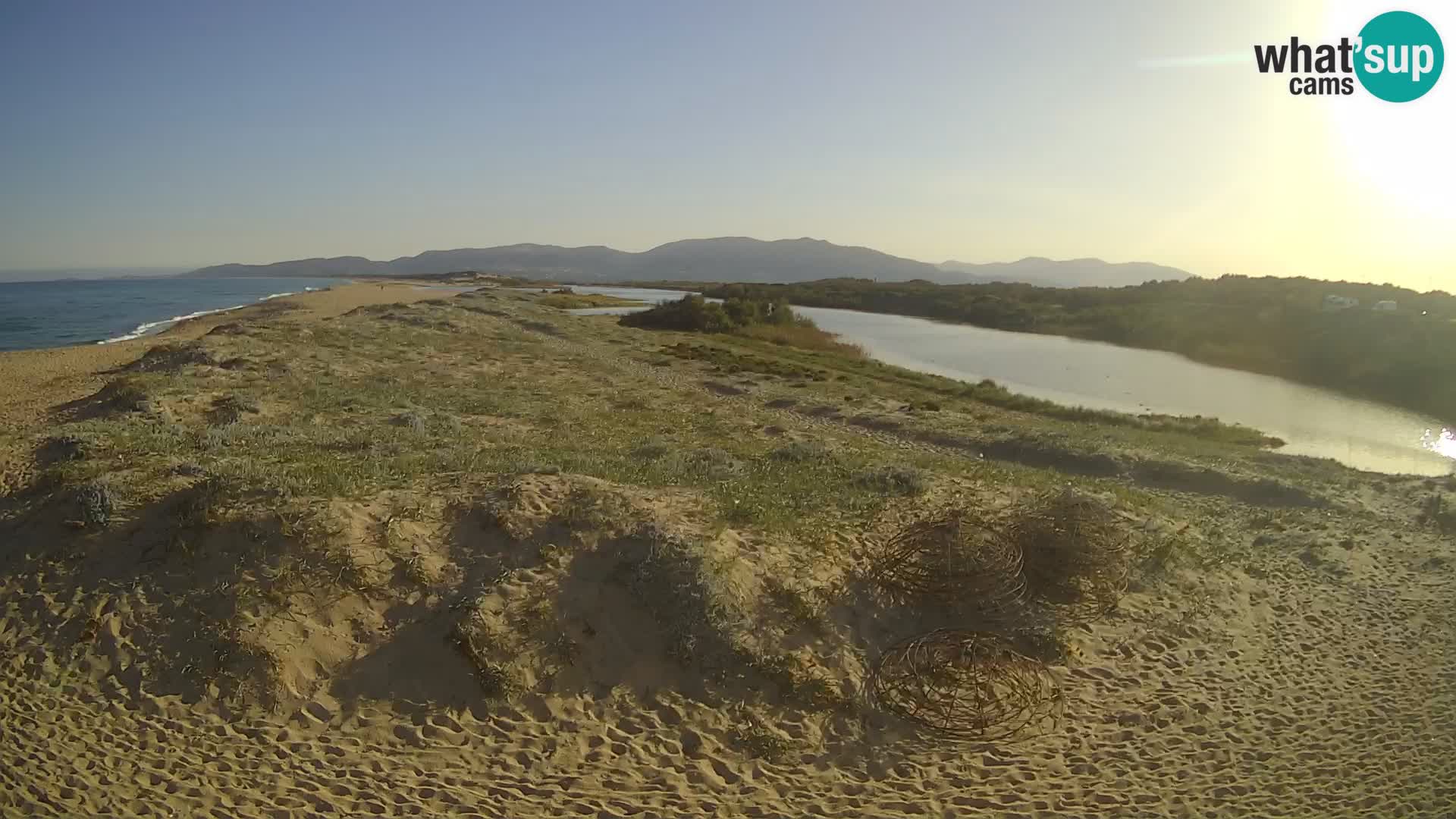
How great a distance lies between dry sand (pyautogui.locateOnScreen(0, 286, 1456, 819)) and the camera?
614 centimetres

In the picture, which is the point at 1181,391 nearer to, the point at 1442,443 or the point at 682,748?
the point at 1442,443

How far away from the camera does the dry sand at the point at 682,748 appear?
20.1 feet

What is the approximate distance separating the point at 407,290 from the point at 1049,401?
81538mm

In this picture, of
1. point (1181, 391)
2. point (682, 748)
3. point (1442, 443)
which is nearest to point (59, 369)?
point (682, 748)

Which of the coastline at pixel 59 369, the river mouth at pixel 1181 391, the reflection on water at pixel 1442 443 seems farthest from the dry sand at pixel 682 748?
the reflection on water at pixel 1442 443

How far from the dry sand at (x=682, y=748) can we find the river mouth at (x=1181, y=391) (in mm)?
18477

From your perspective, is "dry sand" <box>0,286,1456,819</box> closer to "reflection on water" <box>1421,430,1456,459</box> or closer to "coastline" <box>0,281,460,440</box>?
"coastline" <box>0,281,460,440</box>

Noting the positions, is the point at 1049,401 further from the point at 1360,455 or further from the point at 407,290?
the point at 407,290

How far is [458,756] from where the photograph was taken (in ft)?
21.7

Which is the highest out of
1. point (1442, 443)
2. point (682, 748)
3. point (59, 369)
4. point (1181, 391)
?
point (59, 369)

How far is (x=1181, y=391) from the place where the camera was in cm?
3834

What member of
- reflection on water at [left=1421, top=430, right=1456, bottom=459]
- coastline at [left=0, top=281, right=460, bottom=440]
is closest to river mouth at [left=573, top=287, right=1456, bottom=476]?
reflection on water at [left=1421, top=430, right=1456, bottom=459]

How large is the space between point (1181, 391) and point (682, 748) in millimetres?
39120

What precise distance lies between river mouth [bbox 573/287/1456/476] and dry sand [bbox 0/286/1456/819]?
18.5 metres
